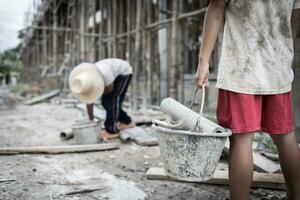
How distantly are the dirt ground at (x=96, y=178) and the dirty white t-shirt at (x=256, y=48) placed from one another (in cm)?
114

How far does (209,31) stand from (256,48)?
296 millimetres

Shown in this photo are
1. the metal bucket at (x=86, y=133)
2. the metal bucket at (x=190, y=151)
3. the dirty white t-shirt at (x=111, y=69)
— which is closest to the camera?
the metal bucket at (x=190, y=151)

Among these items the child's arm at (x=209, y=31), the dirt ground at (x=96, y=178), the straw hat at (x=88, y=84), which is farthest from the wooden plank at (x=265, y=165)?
the straw hat at (x=88, y=84)

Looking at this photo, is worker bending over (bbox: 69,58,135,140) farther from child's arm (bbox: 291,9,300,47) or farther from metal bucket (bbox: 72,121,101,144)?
child's arm (bbox: 291,9,300,47)

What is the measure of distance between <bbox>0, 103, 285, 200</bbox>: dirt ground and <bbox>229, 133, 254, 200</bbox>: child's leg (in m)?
0.81

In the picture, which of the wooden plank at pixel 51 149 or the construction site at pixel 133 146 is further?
the wooden plank at pixel 51 149

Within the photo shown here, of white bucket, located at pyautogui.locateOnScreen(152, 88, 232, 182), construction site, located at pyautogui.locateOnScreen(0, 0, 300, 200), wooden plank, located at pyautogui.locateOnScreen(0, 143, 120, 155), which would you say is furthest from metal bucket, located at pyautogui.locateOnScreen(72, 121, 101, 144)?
white bucket, located at pyautogui.locateOnScreen(152, 88, 232, 182)

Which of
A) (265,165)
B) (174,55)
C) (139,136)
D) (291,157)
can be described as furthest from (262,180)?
(174,55)

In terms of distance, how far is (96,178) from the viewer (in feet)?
12.9

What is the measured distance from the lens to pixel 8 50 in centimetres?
6881

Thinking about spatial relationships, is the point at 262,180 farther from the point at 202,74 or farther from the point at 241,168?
the point at 202,74

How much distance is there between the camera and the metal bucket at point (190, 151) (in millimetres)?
2371

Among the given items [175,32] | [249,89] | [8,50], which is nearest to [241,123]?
[249,89]

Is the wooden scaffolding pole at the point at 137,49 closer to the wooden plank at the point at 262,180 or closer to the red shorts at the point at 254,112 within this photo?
the wooden plank at the point at 262,180
